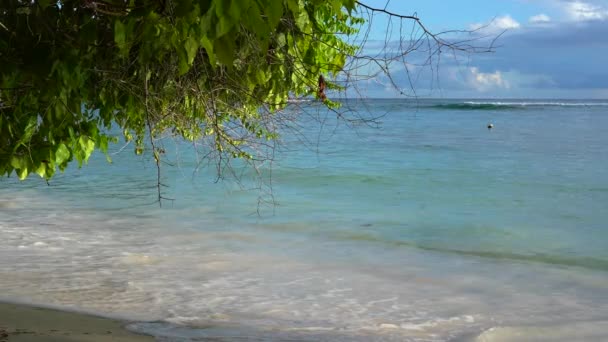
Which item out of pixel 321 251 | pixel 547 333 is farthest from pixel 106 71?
pixel 321 251

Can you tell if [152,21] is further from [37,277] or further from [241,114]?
[37,277]

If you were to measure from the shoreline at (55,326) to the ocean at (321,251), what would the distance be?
23 centimetres

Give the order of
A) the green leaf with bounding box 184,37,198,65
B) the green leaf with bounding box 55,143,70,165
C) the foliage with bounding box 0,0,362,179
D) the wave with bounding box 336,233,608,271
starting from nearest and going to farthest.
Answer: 1. the green leaf with bounding box 184,37,198,65
2. the foliage with bounding box 0,0,362,179
3. the green leaf with bounding box 55,143,70,165
4. the wave with bounding box 336,233,608,271

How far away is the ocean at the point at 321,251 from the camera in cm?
608

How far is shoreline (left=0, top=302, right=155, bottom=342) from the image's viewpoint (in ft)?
16.0

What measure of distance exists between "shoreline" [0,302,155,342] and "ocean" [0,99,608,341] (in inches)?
9.1

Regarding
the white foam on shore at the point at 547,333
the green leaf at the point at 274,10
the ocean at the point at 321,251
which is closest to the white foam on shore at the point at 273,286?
the ocean at the point at 321,251

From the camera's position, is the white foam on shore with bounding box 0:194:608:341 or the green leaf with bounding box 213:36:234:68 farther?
the white foam on shore with bounding box 0:194:608:341

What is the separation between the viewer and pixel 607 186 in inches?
651

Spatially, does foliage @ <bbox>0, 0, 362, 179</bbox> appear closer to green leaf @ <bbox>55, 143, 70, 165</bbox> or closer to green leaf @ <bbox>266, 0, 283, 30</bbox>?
green leaf @ <bbox>55, 143, 70, 165</bbox>

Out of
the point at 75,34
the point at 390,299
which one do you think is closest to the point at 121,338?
the point at 75,34

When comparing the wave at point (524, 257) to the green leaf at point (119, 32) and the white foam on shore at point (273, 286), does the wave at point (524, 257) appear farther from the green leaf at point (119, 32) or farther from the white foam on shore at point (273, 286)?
the green leaf at point (119, 32)

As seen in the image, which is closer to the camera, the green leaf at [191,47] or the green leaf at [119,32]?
the green leaf at [191,47]

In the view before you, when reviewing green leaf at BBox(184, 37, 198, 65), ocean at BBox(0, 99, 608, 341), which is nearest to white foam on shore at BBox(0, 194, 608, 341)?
ocean at BBox(0, 99, 608, 341)
